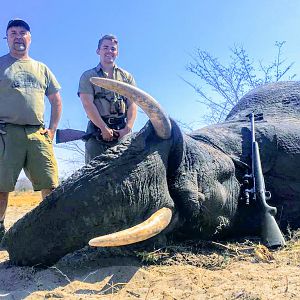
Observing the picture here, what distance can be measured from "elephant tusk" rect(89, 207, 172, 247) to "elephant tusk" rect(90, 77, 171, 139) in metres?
0.52

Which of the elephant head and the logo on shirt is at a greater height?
the logo on shirt

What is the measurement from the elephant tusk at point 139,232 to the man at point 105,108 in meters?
2.26

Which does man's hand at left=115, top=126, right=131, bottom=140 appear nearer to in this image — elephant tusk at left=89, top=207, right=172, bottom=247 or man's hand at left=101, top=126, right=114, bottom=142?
man's hand at left=101, top=126, right=114, bottom=142

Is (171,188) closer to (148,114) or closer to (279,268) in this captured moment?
(148,114)

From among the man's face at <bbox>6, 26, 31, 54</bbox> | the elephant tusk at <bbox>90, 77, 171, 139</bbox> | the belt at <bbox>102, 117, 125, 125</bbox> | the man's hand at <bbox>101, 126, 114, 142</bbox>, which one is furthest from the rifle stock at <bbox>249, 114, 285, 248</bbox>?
the man's face at <bbox>6, 26, 31, 54</bbox>

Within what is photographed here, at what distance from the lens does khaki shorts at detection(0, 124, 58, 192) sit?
4898mm

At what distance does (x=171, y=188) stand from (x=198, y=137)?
31.2 inches

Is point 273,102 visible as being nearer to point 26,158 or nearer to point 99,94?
point 99,94

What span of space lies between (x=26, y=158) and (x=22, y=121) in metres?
0.38

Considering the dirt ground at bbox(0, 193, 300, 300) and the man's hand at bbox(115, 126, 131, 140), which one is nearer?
the dirt ground at bbox(0, 193, 300, 300)

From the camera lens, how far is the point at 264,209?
3.61 m

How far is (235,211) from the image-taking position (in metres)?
3.74

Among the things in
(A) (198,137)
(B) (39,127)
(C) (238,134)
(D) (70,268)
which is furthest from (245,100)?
(D) (70,268)

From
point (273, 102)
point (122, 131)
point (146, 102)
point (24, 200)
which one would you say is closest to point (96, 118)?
point (122, 131)
